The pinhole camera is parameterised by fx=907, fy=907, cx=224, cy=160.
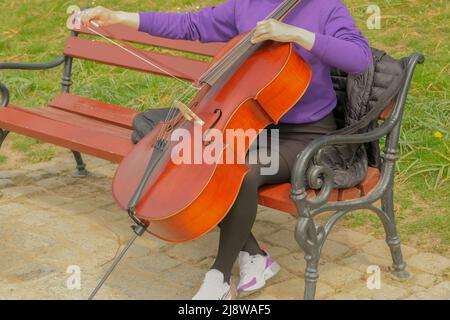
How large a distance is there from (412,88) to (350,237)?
1.76 m

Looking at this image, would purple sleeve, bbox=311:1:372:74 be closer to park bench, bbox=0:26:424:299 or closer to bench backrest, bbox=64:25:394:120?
park bench, bbox=0:26:424:299

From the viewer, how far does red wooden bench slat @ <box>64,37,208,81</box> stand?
454 centimetres

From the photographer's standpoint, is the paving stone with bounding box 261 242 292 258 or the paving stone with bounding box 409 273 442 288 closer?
the paving stone with bounding box 409 273 442 288

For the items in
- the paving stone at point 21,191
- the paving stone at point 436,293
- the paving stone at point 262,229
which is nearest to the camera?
the paving stone at point 436,293

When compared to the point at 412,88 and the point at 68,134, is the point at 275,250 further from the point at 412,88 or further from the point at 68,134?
the point at 412,88

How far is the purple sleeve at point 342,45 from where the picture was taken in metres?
3.44

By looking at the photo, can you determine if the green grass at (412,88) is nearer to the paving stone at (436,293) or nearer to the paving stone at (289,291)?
the paving stone at (436,293)

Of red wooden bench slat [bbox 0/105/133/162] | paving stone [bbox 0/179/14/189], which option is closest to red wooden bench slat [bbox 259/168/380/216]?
red wooden bench slat [bbox 0/105/133/162]

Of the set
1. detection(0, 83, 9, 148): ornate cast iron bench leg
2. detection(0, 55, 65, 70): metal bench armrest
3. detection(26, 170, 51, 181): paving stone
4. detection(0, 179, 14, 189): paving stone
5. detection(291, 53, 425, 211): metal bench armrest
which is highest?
detection(291, 53, 425, 211): metal bench armrest

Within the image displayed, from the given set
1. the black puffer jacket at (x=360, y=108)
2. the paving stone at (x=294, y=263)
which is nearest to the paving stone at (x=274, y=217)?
the paving stone at (x=294, y=263)

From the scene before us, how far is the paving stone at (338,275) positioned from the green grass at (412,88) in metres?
0.46

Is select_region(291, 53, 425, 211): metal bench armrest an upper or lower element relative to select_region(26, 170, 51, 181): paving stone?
upper

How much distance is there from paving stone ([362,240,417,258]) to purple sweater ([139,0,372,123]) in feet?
2.62

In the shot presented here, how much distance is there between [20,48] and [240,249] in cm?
443
